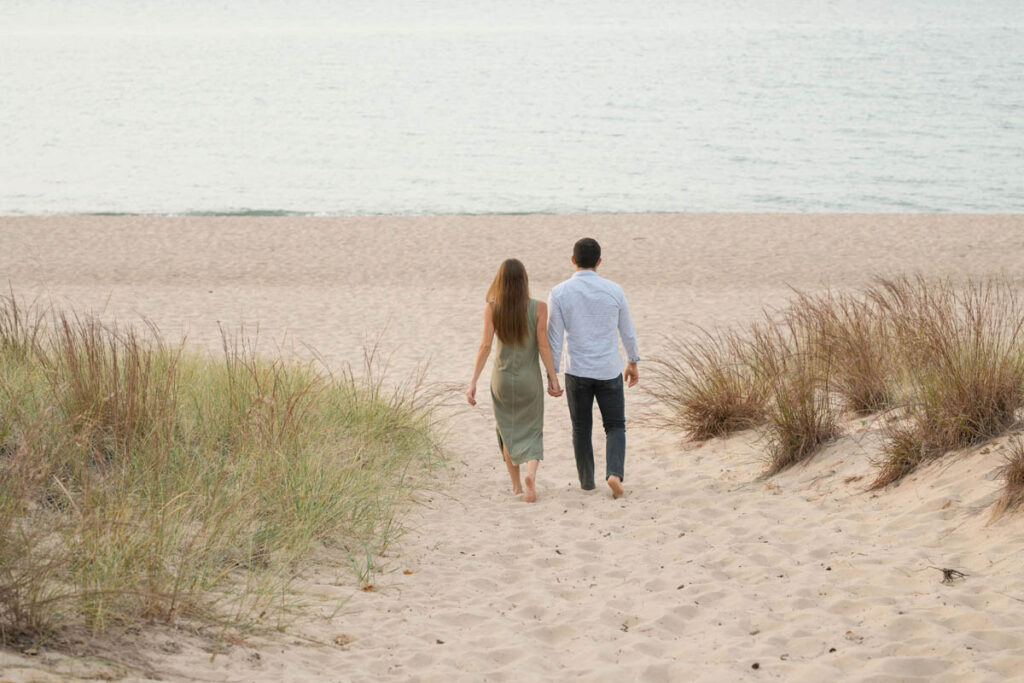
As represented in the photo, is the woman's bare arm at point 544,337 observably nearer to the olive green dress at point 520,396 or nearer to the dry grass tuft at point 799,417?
the olive green dress at point 520,396

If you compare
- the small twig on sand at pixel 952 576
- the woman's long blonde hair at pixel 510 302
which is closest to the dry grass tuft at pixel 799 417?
the woman's long blonde hair at pixel 510 302

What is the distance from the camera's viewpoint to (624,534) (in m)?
5.65

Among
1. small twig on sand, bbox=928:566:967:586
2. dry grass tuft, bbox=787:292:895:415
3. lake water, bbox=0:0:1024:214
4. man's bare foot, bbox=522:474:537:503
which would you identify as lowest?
man's bare foot, bbox=522:474:537:503

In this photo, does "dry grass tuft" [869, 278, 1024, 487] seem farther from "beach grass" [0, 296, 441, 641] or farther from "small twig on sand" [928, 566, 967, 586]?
"beach grass" [0, 296, 441, 641]

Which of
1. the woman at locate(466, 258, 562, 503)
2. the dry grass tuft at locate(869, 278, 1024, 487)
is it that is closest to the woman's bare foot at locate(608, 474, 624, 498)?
the woman at locate(466, 258, 562, 503)

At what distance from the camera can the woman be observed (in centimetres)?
610

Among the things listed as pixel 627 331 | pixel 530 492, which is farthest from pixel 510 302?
pixel 530 492

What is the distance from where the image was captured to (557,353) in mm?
6328

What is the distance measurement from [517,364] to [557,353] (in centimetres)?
28

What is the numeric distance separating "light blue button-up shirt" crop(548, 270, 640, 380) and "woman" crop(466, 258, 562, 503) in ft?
0.47

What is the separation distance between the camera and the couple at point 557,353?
20.2ft

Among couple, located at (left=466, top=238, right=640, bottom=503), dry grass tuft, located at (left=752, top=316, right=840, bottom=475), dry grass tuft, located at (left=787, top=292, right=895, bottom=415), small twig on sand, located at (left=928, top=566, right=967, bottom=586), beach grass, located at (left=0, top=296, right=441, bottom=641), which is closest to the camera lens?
beach grass, located at (left=0, top=296, right=441, bottom=641)

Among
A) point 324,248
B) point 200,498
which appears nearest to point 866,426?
point 200,498

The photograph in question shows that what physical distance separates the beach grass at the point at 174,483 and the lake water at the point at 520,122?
2588 cm
